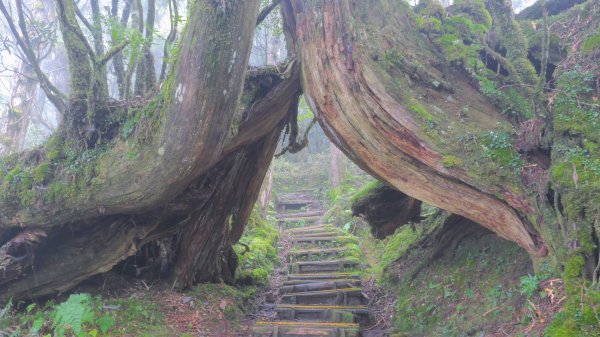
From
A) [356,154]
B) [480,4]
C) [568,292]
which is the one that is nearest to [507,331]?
[568,292]

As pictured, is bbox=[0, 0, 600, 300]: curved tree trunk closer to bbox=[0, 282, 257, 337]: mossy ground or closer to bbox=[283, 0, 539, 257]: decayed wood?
bbox=[283, 0, 539, 257]: decayed wood

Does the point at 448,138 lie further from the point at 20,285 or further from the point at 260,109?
the point at 20,285

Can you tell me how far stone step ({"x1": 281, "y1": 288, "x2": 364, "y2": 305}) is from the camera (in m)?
8.02

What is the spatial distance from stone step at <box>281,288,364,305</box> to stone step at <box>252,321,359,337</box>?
168 cm

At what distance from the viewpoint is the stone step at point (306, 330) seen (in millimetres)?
5953

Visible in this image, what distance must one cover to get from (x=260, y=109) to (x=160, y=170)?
6.59ft

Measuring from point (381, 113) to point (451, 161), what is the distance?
103cm

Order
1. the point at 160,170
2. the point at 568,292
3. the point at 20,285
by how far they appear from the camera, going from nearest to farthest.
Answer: the point at 568,292 → the point at 160,170 → the point at 20,285

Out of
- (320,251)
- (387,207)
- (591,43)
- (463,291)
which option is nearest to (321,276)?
(320,251)

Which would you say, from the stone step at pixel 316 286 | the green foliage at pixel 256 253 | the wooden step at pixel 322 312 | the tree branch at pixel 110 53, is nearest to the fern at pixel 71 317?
the tree branch at pixel 110 53

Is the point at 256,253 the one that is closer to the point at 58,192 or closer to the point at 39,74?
the point at 58,192

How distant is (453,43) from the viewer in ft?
18.5

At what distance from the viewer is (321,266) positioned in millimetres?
10266

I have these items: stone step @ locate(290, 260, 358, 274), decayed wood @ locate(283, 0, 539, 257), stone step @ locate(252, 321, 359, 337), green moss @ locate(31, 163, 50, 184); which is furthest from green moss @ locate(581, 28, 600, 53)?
stone step @ locate(290, 260, 358, 274)
